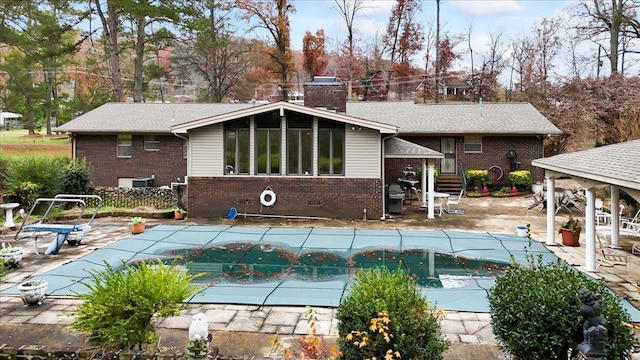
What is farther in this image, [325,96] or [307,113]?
[325,96]

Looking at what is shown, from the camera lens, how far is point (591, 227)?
28.2 ft

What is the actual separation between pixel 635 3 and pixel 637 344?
89.9 feet

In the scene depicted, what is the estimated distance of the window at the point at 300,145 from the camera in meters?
14.8

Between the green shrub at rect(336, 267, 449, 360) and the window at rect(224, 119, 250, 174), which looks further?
the window at rect(224, 119, 250, 174)

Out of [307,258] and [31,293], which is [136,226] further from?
[31,293]

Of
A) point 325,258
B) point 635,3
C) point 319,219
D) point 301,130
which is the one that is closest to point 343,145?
point 301,130

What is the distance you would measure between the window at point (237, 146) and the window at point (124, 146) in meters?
8.48

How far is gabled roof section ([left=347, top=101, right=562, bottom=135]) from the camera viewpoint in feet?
67.3

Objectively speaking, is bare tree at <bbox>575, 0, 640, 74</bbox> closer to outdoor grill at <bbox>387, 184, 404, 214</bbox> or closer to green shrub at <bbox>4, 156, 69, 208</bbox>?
outdoor grill at <bbox>387, 184, 404, 214</bbox>

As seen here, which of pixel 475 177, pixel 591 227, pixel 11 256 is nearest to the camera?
pixel 591 227

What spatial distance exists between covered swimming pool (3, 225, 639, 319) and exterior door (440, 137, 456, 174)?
9567 millimetres

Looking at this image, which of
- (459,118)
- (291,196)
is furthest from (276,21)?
(291,196)

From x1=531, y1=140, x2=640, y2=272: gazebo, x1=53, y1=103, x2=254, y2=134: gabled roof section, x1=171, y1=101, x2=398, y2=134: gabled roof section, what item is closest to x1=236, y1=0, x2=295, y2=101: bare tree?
x1=53, y1=103, x2=254, y2=134: gabled roof section

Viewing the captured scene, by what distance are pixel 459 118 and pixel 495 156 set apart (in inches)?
97.8
